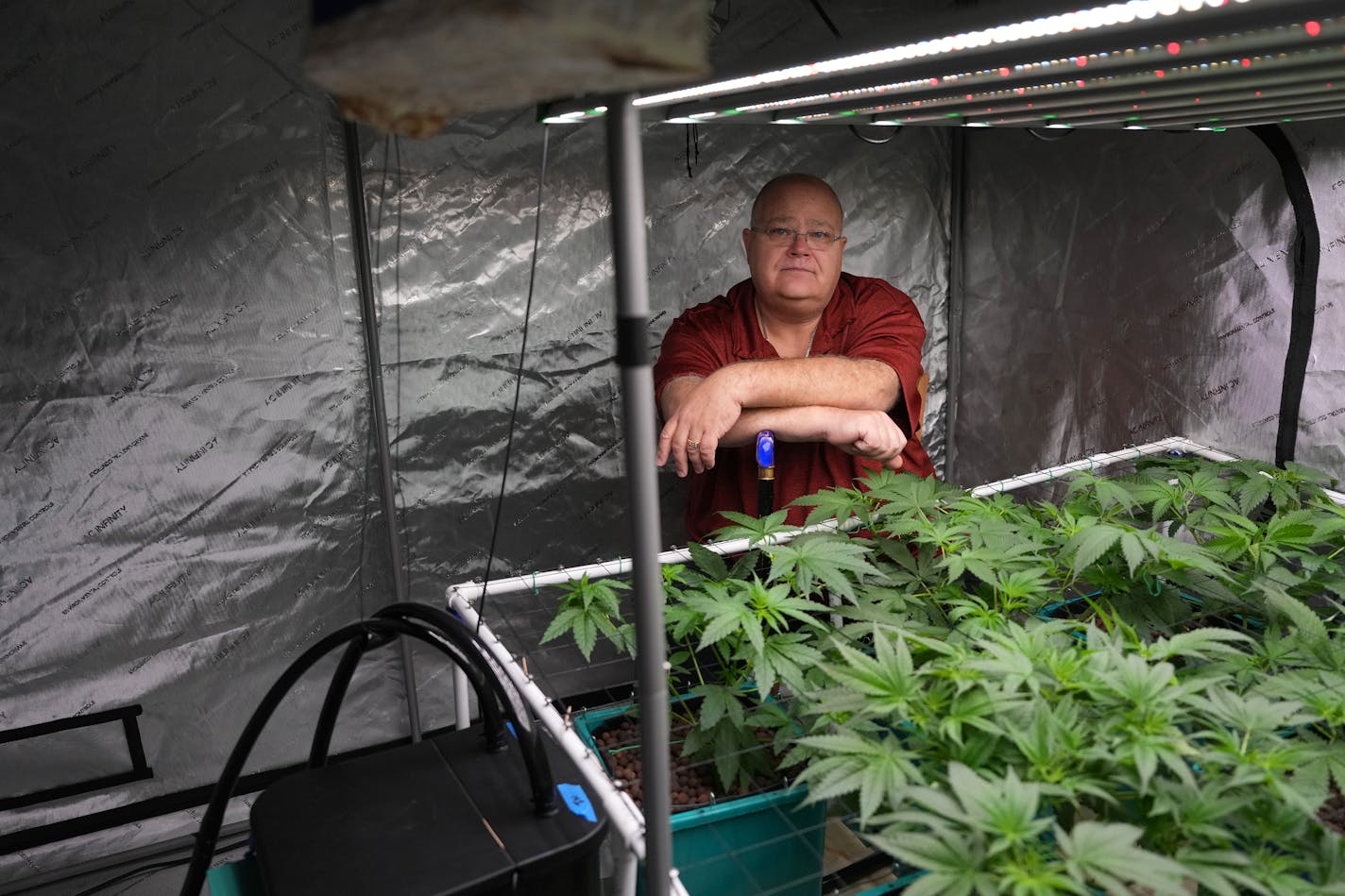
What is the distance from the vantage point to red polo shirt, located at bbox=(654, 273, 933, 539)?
6.13ft

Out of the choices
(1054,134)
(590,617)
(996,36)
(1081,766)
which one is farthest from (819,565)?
(1054,134)

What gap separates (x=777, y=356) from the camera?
199 cm

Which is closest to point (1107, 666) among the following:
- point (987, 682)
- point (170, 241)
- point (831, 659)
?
point (987, 682)

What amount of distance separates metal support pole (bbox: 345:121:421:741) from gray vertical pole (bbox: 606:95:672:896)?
154 cm

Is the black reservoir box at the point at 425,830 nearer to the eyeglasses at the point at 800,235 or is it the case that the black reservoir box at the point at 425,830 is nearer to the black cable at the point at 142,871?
the eyeglasses at the point at 800,235

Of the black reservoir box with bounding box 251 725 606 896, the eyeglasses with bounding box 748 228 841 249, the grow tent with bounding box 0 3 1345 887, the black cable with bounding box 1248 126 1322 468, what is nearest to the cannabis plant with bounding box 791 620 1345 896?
the black reservoir box with bounding box 251 725 606 896

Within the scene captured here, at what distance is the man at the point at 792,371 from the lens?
1.67 meters

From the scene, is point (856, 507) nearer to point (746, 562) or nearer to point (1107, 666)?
point (746, 562)

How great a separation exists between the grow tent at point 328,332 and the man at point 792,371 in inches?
21.0

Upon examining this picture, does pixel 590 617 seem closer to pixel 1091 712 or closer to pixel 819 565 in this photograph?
pixel 819 565

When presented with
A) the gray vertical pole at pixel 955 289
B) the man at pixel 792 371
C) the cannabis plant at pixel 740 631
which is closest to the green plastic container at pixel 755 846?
the cannabis plant at pixel 740 631

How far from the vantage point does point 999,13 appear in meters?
0.62

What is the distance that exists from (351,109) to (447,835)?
1.61ft

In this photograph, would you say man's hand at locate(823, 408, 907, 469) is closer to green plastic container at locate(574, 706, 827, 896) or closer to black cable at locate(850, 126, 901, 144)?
green plastic container at locate(574, 706, 827, 896)
